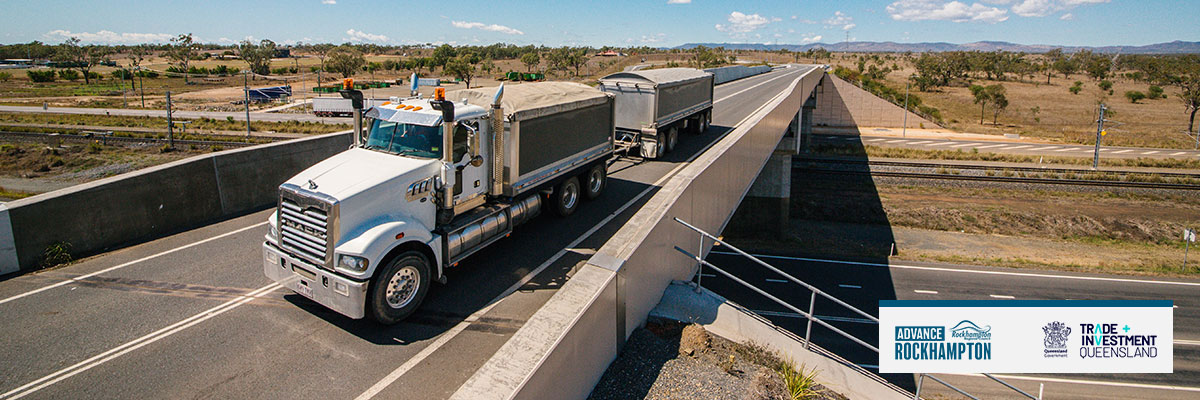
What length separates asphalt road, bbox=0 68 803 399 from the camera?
6.59m

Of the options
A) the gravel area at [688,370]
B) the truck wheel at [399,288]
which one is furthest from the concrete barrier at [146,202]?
the gravel area at [688,370]

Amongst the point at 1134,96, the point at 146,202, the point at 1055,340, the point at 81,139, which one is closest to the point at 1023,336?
the point at 1055,340

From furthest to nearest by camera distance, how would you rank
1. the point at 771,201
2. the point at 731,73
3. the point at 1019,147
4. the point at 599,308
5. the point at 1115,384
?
the point at 731,73
the point at 1019,147
the point at 771,201
the point at 1115,384
the point at 599,308

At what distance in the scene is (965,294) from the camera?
74.6ft

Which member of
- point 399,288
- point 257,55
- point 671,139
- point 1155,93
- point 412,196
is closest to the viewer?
point 399,288

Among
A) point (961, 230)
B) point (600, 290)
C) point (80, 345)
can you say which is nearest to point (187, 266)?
point (80, 345)

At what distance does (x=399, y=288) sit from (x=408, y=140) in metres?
2.27

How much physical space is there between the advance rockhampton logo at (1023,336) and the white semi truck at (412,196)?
19.1ft

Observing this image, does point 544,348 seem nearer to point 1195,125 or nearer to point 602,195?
point 602,195

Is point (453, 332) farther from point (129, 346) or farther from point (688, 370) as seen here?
point (129, 346)

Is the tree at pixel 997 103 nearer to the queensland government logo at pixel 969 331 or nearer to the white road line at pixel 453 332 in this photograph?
the white road line at pixel 453 332

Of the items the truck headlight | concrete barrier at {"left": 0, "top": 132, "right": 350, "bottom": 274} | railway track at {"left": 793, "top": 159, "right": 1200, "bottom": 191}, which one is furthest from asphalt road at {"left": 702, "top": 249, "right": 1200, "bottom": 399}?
railway track at {"left": 793, "top": 159, "right": 1200, "bottom": 191}

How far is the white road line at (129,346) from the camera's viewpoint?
6.51 m

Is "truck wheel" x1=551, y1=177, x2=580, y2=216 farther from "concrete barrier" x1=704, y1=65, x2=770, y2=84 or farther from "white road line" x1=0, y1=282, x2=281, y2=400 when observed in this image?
"concrete barrier" x1=704, y1=65, x2=770, y2=84
